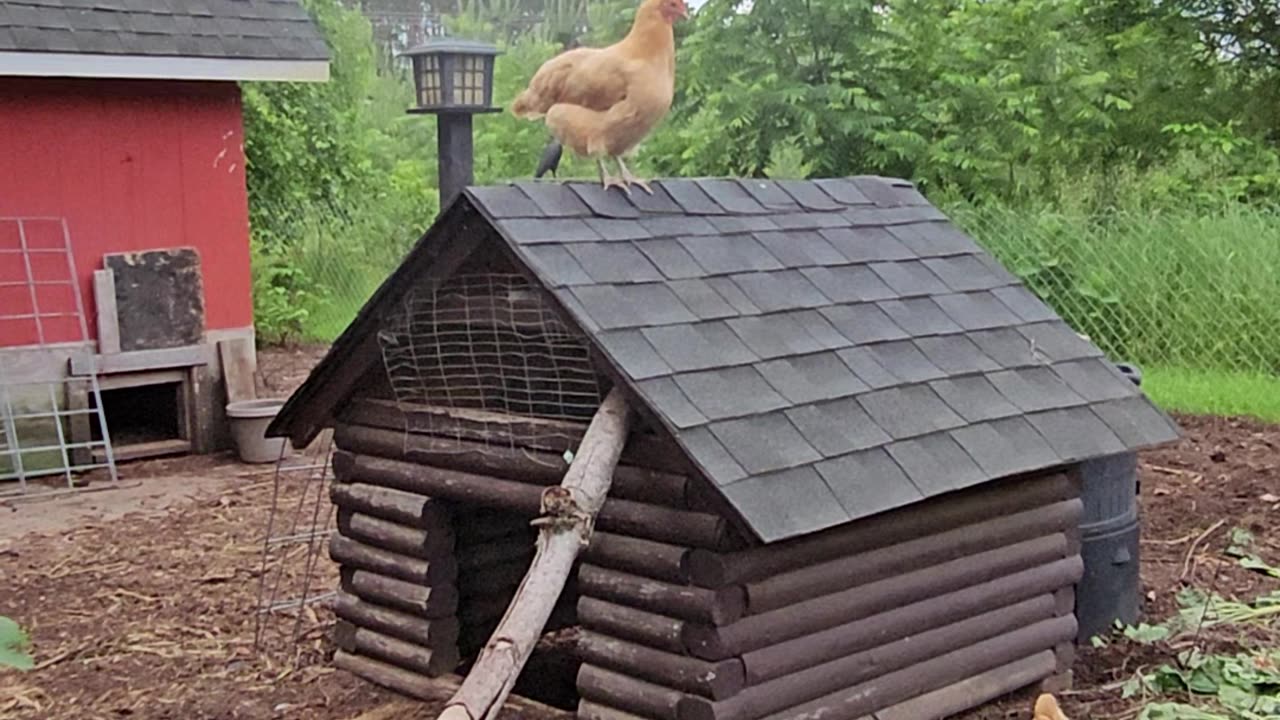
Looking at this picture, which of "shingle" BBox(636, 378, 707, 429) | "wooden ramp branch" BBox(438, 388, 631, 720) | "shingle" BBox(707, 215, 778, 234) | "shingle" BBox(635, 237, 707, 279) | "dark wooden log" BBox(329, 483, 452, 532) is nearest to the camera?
"wooden ramp branch" BBox(438, 388, 631, 720)

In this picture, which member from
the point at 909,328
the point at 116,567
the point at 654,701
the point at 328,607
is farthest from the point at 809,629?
the point at 116,567

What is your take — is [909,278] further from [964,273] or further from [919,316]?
[964,273]

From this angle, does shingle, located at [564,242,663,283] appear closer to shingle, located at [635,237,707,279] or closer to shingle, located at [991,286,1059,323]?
shingle, located at [635,237,707,279]

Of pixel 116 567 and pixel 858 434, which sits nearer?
pixel 858 434

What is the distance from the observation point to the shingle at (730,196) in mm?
4770

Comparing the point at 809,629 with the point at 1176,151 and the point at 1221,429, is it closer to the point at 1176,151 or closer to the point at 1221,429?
the point at 1221,429

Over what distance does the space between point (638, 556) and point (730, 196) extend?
4.66ft

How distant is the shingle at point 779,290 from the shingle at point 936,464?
59 cm

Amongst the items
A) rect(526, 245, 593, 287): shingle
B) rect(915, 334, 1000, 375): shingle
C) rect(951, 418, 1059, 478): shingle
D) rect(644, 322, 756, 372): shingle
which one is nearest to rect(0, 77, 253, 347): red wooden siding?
rect(526, 245, 593, 287): shingle

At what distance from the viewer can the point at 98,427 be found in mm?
9781

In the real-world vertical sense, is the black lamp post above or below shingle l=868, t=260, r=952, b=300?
above

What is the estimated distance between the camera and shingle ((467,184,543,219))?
407cm

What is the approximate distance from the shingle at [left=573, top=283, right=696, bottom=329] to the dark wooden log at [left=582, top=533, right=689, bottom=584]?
62cm

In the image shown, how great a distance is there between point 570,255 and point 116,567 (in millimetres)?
3706
